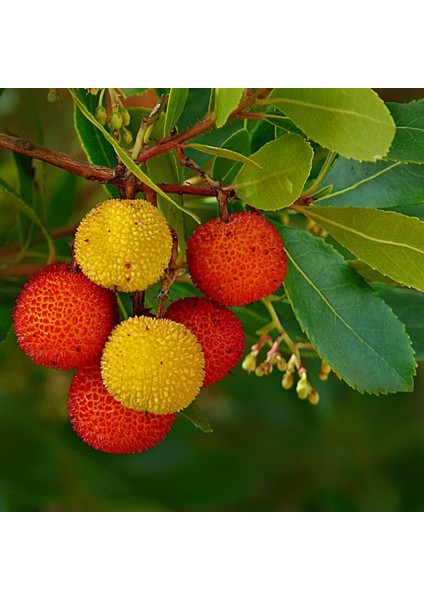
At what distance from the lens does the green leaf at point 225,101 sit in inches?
22.8

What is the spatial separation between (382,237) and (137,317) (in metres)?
0.21

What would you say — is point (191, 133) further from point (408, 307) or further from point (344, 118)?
point (408, 307)

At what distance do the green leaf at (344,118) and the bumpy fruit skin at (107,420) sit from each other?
238mm

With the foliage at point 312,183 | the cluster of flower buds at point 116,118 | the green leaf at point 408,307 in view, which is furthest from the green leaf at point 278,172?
the green leaf at point 408,307

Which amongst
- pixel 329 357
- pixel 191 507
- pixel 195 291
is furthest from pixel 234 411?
pixel 329 357

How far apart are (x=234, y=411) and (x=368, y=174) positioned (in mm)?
491

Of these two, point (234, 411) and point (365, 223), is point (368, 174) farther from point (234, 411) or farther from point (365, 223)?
point (234, 411)

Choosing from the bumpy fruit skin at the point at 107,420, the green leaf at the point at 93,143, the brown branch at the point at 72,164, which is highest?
the brown branch at the point at 72,164

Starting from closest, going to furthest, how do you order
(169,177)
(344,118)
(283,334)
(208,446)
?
(344,118)
(169,177)
(283,334)
(208,446)

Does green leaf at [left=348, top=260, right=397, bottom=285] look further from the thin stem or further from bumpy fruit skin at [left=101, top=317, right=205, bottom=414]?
bumpy fruit skin at [left=101, top=317, right=205, bottom=414]

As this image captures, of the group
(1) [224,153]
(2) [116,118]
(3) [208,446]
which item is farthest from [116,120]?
(3) [208,446]

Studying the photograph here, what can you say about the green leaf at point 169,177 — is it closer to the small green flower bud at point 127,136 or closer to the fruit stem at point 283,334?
the small green flower bud at point 127,136

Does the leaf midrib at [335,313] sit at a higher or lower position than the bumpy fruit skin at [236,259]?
lower

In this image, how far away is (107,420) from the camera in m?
0.65
